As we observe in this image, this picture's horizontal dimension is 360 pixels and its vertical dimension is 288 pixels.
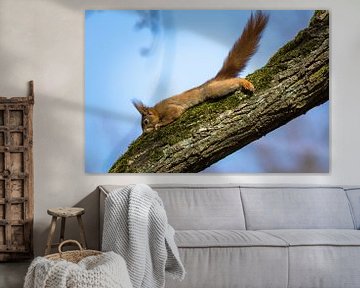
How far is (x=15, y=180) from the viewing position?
4016 mm

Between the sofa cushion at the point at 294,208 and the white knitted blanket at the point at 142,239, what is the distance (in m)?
0.94

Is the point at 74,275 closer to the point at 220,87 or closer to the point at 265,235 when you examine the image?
the point at 265,235

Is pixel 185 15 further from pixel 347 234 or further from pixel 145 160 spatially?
pixel 347 234

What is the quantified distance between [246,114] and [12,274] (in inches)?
81.5

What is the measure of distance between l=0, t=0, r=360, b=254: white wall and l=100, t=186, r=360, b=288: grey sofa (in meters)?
0.27

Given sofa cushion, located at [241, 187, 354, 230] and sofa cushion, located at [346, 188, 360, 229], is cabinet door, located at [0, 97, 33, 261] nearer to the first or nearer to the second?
sofa cushion, located at [241, 187, 354, 230]

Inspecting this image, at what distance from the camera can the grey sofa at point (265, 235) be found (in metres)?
3.26

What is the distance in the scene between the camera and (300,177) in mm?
4176

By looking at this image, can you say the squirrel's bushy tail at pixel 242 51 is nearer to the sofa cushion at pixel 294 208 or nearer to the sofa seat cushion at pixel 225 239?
the sofa cushion at pixel 294 208

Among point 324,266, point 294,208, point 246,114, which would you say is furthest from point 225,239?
point 246,114

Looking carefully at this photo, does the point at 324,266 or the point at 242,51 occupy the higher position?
the point at 242,51

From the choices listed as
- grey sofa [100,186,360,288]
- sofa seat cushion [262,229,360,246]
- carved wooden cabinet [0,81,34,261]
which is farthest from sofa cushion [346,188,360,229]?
carved wooden cabinet [0,81,34,261]

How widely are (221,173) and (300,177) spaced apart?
2.04 feet

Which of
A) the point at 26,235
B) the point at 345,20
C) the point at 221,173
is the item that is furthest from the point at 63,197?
the point at 345,20
